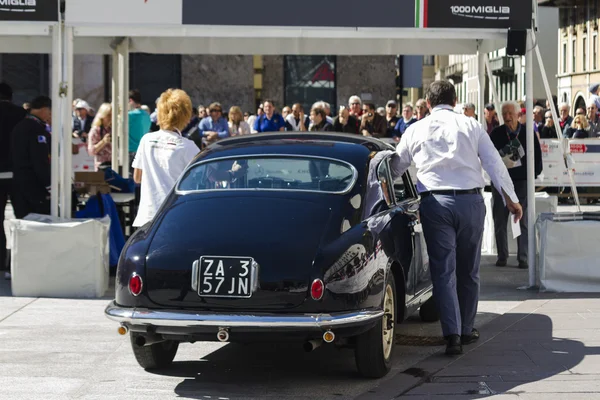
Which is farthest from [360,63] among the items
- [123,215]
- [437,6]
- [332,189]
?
[332,189]

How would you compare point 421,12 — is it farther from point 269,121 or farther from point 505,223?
point 269,121

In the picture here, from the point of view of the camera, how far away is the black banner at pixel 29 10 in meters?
11.8

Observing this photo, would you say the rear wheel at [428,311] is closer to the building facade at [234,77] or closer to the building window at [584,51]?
the building facade at [234,77]

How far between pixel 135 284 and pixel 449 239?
2.38 metres

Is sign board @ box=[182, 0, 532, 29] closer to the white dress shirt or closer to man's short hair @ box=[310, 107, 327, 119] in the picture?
the white dress shirt

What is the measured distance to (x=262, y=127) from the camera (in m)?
22.5

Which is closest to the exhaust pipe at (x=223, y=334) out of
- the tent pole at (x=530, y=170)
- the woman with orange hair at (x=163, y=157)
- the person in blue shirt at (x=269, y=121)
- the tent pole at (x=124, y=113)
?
the woman with orange hair at (x=163, y=157)

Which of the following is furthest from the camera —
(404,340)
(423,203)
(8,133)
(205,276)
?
A: (8,133)

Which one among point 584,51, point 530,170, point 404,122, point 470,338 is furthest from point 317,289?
point 584,51

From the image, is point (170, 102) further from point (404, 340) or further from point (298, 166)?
point (404, 340)

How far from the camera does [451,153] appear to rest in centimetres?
892

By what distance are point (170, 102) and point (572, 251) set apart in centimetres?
436

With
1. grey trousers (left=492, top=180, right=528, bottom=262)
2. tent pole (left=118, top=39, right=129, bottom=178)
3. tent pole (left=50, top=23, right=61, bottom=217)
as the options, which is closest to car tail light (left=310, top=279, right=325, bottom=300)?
tent pole (left=50, top=23, right=61, bottom=217)

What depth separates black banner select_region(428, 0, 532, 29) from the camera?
39.5 feet
